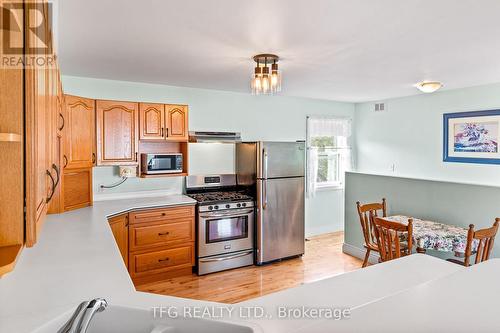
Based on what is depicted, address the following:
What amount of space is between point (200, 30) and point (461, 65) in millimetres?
2659

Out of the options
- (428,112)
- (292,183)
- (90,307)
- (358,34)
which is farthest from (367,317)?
(428,112)

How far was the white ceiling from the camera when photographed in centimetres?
191

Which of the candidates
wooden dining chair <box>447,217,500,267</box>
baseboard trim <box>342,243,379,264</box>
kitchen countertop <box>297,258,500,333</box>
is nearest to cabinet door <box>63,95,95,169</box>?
kitchen countertop <box>297,258,500,333</box>

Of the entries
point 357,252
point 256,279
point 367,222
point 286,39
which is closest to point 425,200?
point 367,222

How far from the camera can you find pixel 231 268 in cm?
419

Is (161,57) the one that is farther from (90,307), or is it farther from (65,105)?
(90,307)

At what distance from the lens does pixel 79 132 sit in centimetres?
338

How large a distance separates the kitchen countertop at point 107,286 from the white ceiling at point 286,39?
148cm

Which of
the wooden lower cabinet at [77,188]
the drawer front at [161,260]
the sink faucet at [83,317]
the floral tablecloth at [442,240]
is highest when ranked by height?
the wooden lower cabinet at [77,188]

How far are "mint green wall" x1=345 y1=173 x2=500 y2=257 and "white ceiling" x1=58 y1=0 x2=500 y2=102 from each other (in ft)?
4.18

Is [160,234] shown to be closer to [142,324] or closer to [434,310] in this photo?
[142,324]

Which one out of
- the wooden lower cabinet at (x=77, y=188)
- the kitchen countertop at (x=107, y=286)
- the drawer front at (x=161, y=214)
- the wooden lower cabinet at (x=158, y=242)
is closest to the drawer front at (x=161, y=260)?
the wooden lower cabinet at (x=158, y=242)

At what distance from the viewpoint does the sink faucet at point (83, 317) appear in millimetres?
971

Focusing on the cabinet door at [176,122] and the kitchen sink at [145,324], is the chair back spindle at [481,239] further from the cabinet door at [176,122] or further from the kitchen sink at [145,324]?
the cabinet door at [176,122]
